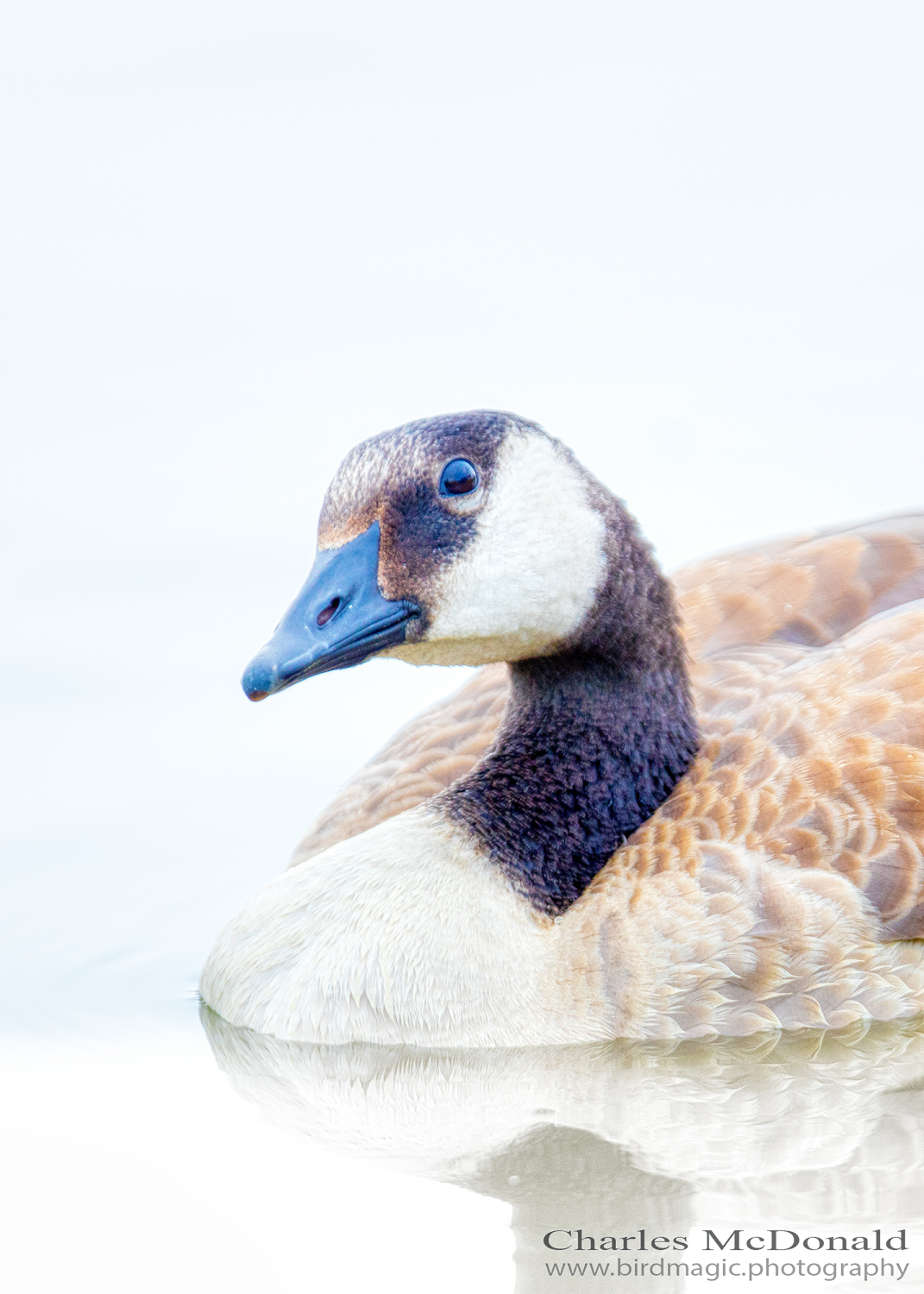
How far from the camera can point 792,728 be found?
6812mm

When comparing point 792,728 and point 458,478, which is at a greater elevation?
point 458,478

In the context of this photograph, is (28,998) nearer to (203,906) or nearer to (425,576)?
(203,906)

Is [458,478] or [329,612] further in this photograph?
[458,478]

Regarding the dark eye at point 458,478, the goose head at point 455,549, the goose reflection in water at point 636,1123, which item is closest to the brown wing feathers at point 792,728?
Answer: the goose reflection in water at point 636,1123

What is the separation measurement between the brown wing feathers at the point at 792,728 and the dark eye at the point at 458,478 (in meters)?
1.34

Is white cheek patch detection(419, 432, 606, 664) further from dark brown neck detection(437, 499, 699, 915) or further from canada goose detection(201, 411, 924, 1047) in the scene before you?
dark brown neck detection(437, 499, 699, 915)

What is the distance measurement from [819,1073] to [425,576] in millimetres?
2084

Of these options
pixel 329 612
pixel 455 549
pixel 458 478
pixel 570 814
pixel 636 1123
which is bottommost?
pixel 636 1123

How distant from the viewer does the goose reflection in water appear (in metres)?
5.66

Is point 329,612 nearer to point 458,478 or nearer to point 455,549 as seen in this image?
point 455,549

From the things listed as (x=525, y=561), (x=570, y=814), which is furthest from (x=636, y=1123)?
(x=525, y=561)

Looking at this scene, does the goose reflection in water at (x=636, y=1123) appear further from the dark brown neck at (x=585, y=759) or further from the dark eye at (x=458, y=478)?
the dark eye at (x=458, y=478)

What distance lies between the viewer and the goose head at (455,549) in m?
6.46

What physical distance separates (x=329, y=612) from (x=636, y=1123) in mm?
1896
